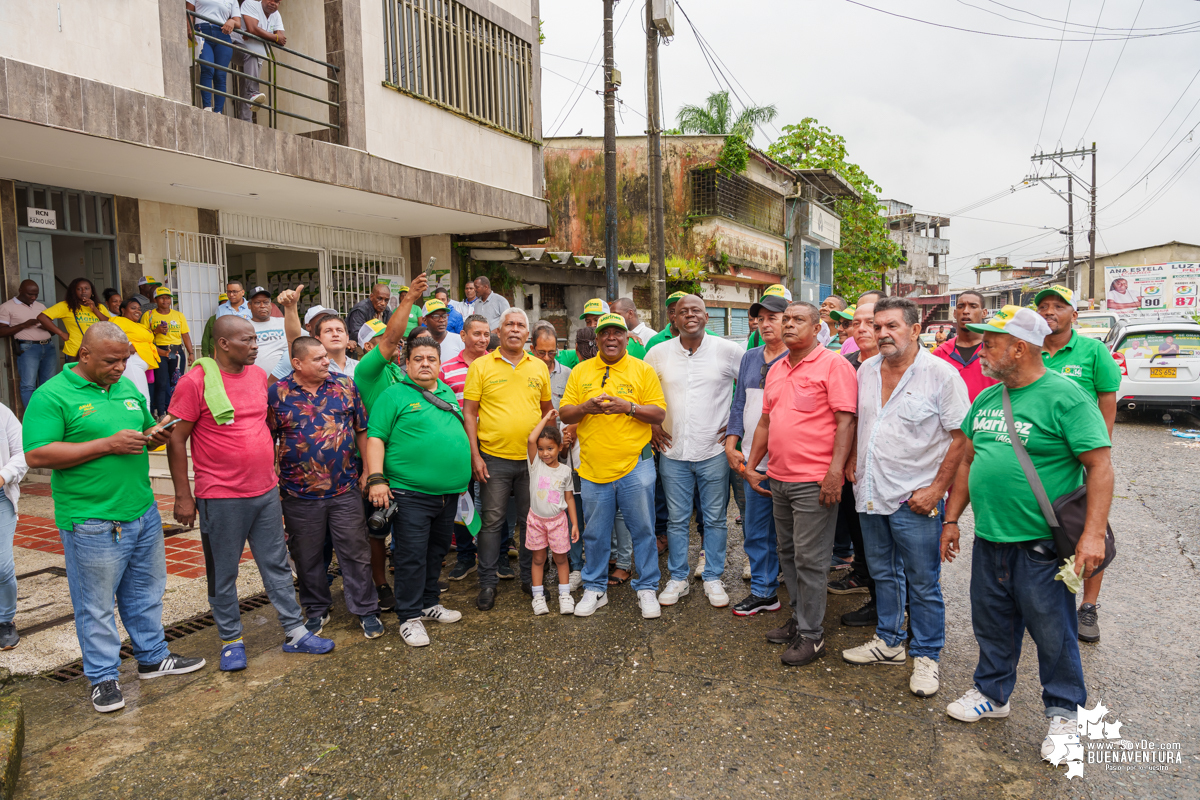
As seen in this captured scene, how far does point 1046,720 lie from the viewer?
3.46 metres

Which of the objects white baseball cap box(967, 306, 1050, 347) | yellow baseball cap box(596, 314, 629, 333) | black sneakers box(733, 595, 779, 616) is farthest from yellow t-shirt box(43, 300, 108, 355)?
white baseball cap box(967, 306, 1050, 347)

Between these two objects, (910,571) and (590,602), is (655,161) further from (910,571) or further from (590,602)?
(910,571)

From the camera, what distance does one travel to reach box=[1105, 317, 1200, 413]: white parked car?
1248 centimetres

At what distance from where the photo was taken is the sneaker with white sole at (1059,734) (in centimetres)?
312

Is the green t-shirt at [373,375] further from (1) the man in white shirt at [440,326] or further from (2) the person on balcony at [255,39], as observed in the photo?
(2) the person on balcony at [255,39]

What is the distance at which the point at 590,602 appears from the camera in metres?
4.91

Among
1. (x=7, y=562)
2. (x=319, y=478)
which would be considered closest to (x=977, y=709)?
(x=319, y=478)

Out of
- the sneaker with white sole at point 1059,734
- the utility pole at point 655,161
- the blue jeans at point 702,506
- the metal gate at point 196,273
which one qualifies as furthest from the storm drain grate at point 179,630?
the utility pole at point 655,161

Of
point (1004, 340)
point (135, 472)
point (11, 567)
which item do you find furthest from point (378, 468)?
point (1004, 340)

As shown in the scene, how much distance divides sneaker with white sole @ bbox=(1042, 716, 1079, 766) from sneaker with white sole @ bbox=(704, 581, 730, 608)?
2.07 metres

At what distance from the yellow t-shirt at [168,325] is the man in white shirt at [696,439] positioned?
6.90 m

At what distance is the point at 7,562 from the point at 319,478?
185cm

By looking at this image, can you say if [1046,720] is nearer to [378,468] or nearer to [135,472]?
[378,468]

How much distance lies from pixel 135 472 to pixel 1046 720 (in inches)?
185
